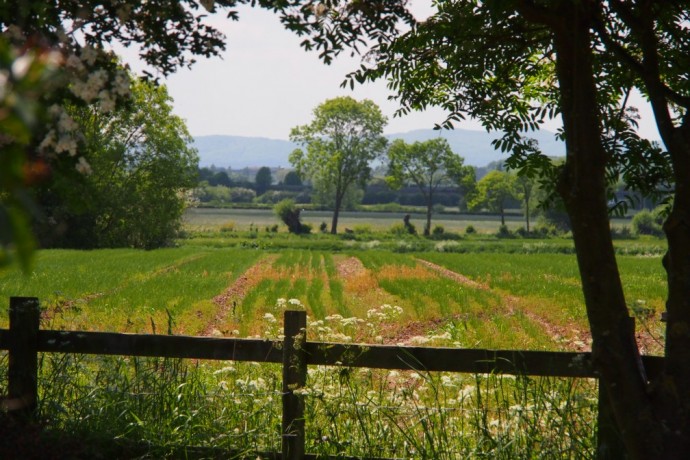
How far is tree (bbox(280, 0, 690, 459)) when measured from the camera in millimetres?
4145

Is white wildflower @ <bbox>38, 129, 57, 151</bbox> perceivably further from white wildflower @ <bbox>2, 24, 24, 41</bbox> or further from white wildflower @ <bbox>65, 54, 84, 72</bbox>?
white wildflower @ <bbox>2, 24, 24, 41</bbox>

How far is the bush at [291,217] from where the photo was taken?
101375mm

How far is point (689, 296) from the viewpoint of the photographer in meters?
4.06

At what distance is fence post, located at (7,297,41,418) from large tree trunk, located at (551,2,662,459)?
3.94 meters

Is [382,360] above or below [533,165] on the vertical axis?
below

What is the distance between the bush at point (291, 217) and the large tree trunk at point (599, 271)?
317 feet

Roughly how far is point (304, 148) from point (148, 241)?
56.5m

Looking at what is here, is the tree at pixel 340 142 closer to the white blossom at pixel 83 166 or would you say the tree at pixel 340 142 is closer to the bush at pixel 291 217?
the bush at pixel 291 217

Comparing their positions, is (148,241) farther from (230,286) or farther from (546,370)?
(546,370)

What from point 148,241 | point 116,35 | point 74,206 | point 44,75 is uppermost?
point 116,35

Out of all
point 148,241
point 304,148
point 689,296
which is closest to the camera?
point 689,296

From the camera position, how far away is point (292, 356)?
5156 mm

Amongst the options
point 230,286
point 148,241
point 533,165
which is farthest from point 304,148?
point 533,165

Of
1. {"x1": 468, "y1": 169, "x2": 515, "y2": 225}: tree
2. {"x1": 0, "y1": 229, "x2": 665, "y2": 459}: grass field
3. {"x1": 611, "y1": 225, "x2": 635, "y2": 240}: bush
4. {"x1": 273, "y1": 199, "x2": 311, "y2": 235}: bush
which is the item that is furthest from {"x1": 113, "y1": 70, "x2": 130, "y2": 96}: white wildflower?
{"x1": 468, "y1": 169, "x2": 515, "y2": 225}: tree
